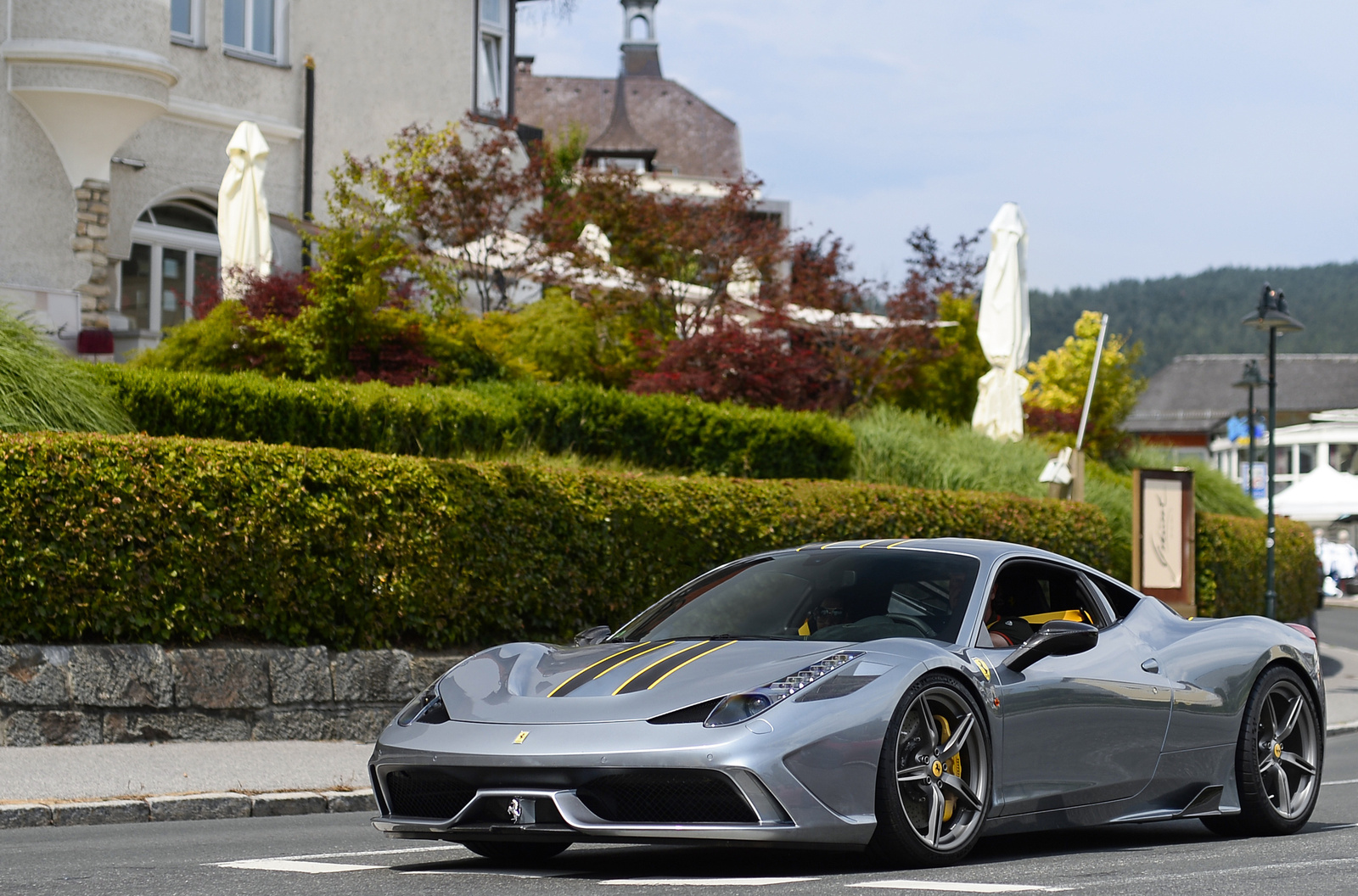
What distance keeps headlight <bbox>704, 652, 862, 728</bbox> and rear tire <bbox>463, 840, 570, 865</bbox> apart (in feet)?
3.80

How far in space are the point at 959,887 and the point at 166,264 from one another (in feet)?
72.7

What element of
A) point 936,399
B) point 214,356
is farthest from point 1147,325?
point 214,356

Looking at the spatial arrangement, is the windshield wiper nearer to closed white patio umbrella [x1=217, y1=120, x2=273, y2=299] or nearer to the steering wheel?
the steering wheel

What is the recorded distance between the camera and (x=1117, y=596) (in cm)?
762

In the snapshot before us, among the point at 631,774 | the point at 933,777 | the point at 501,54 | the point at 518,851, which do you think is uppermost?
the point at 501,54

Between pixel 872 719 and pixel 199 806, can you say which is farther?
pixel 199 806

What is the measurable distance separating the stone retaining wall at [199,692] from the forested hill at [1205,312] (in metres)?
168

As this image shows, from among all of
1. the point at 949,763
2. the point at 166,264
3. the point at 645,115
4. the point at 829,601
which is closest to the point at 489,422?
the point at 829,601

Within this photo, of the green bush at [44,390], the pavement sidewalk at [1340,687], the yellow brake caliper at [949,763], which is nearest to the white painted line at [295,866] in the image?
the yellow brake caliper at [949,763]

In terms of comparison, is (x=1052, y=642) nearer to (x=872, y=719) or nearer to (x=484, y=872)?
(x=872, y=719)

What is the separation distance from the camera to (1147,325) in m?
192

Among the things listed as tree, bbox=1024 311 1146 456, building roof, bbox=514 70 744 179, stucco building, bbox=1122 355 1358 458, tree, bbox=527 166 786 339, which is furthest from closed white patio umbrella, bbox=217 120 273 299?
stucco building, bbox=1122 355 1358 458

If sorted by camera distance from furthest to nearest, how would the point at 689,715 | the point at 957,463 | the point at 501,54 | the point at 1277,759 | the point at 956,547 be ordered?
the point at 501,54, the point at 957,463, the point at 1277,759, the point at 956,547, the point at 689,715

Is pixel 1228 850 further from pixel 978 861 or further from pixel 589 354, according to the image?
pixel 589 354
